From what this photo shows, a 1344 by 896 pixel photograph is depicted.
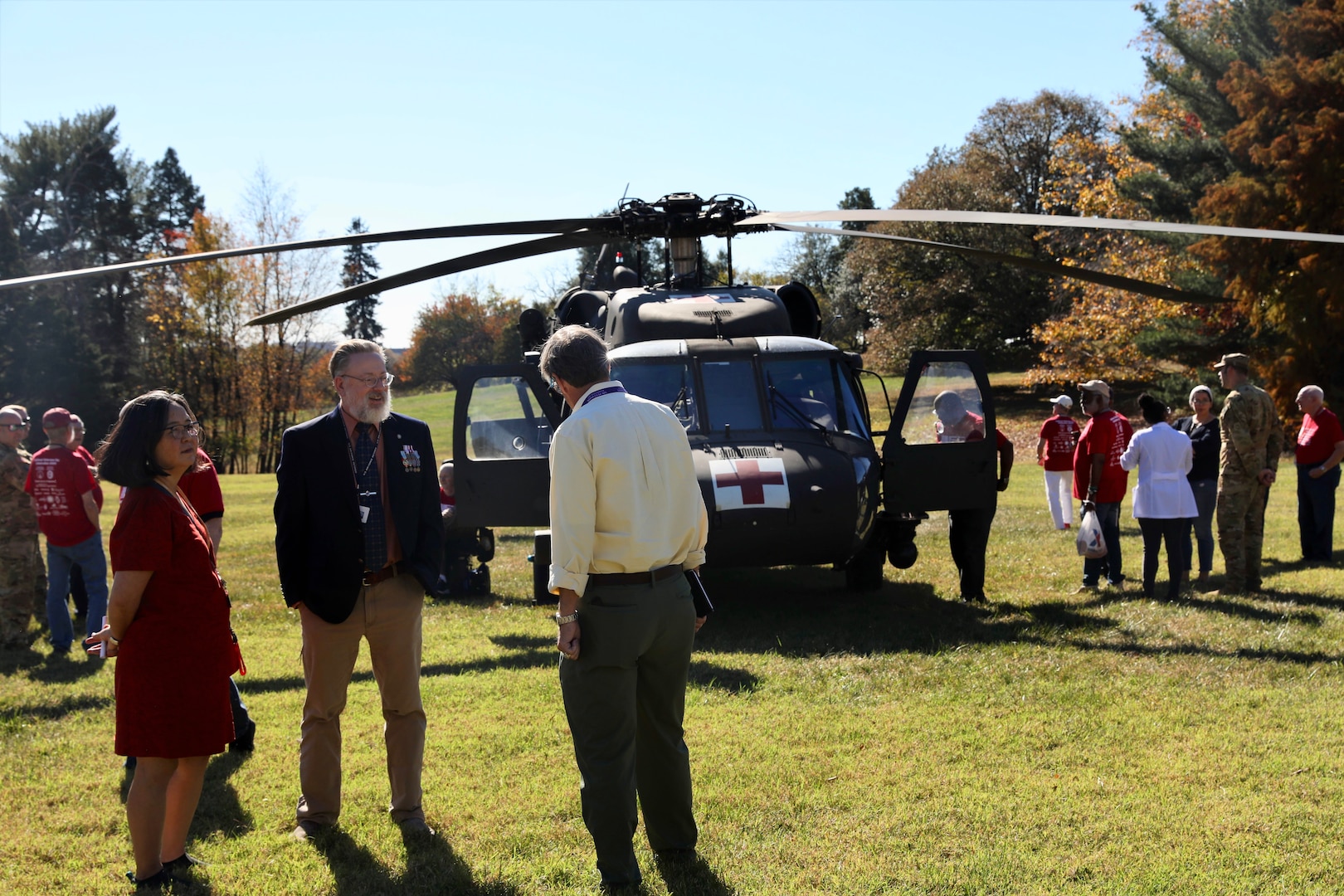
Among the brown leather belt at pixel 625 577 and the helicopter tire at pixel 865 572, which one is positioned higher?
the brown leather belt at pixel 625 577

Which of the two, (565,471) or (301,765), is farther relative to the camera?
(301,765)

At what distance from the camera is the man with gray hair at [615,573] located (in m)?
3.55

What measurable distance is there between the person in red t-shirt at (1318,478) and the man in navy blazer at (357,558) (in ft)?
30.1

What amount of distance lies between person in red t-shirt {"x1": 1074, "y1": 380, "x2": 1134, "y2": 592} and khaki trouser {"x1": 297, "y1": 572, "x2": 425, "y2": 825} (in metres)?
6.46

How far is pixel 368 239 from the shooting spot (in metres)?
6.77

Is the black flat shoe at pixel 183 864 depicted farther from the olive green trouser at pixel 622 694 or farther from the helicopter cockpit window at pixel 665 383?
the helicopter cockpit window at pixel 665 383

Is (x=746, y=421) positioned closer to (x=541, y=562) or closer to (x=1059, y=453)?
(x=541, y=562)

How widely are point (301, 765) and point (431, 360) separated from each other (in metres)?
69.2

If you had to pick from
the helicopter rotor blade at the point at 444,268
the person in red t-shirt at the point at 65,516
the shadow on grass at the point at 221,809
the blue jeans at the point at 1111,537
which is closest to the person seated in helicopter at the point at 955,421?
the blue jeans at the point at 1111,537

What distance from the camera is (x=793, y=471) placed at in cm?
756

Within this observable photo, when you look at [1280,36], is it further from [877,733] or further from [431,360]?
[431,360]

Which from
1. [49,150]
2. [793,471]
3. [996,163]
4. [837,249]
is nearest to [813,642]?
[793,471]

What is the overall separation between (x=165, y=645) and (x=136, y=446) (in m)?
0.68

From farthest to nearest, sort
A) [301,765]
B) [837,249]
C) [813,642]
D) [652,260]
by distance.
Result: [837,249] < [652,260] < [813,642] < [301,765]
